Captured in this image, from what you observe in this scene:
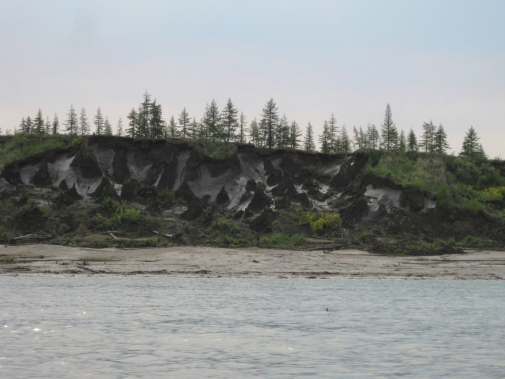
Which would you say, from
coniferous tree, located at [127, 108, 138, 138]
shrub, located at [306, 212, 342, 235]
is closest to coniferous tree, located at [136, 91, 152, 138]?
coniferous tree, located at [127, 108, 138, 138]

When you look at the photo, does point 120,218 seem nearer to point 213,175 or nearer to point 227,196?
point 227,196

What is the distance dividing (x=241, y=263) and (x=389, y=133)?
6475cm

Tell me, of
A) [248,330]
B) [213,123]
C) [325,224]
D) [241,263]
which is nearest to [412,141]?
[213,123]

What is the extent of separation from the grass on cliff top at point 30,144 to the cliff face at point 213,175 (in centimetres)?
87

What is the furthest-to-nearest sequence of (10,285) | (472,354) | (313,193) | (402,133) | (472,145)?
(402,133)
(472,145)
(313,193)
(10,285)
(472,354)

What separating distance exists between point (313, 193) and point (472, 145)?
141 ft

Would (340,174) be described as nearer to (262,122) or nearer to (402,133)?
(262,122)

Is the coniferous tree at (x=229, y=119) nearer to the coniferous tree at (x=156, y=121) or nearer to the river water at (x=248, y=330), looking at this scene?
the coniferous tree at (x=156, y=121)

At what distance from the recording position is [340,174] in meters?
53.8

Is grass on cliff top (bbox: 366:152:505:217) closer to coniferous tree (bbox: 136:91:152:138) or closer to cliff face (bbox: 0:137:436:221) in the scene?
cliff face (bbox: 0:137:436:221)

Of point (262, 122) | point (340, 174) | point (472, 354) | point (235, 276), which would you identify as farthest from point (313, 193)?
point (472, 354)

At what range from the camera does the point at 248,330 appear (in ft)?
53.4

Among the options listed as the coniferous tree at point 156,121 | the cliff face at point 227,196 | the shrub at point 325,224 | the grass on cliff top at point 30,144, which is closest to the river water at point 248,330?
the cliff face at point 227,196

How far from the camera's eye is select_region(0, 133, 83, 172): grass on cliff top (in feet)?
170
